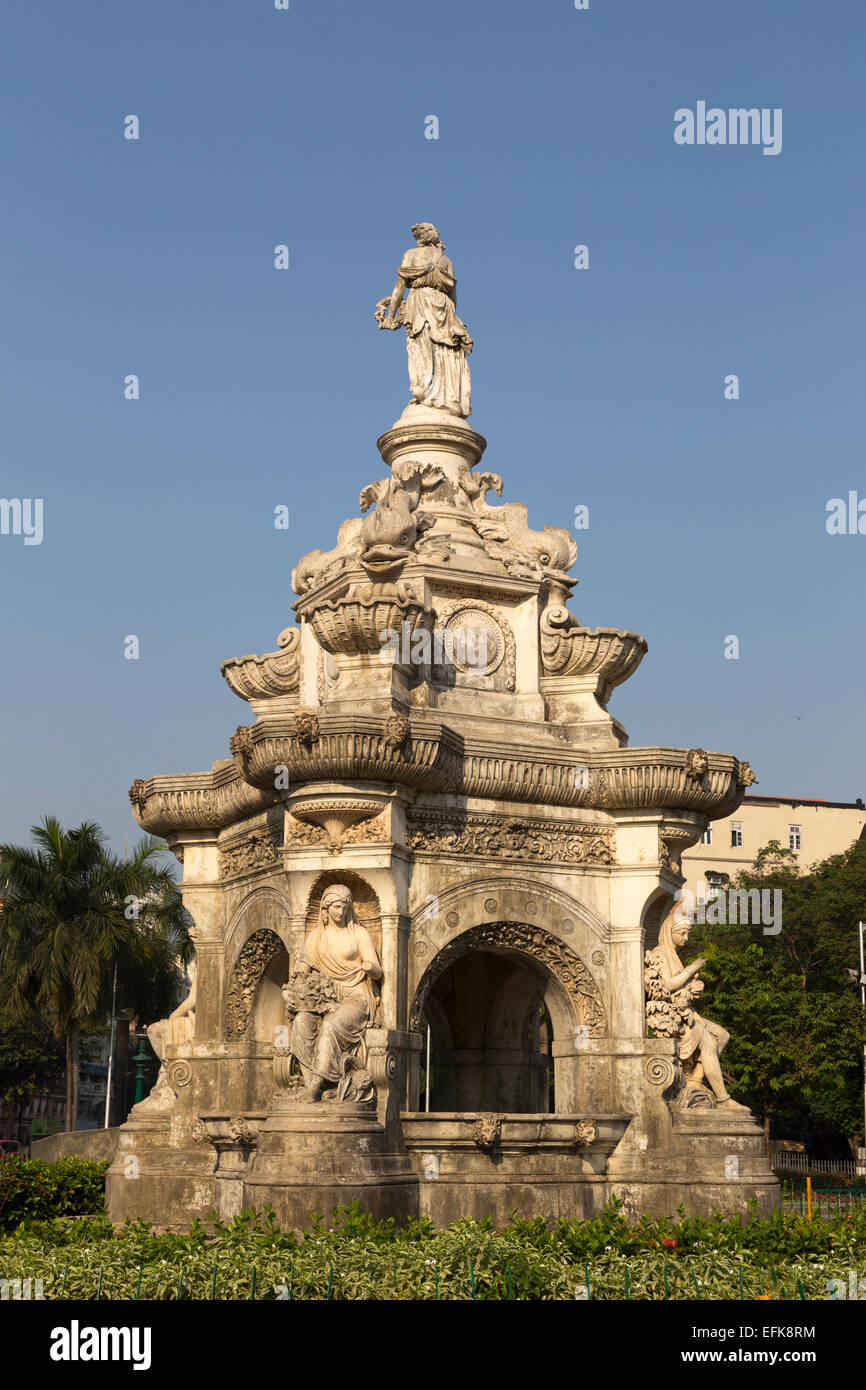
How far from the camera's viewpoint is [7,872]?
3909 cm

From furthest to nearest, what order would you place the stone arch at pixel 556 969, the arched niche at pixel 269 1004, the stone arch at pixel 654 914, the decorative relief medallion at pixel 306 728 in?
the arched niche at pixel 269 1004
the stone arch at pixel 654 914
the stone arch at pixel 556 969
the decorative relief medallion at pixel 306 728

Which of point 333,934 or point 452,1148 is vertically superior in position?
point 333,934

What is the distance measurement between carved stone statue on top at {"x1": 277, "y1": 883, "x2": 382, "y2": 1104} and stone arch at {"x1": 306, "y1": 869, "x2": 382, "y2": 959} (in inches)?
6.6

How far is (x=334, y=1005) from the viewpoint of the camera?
15242 mm

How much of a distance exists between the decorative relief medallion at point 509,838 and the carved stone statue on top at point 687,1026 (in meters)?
1.44

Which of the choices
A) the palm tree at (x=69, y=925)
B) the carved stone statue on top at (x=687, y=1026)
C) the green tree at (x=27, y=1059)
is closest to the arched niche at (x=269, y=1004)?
the carved stone statue on top at (x=687, y=1026)

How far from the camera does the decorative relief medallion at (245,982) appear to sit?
18.4 m

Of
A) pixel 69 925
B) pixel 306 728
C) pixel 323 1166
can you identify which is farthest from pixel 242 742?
pixel 69 925

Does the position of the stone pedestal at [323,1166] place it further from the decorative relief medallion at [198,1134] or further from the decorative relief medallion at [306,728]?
the decorative relief medallion at [306,728]

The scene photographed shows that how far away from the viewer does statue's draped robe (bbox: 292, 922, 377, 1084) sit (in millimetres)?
14914
